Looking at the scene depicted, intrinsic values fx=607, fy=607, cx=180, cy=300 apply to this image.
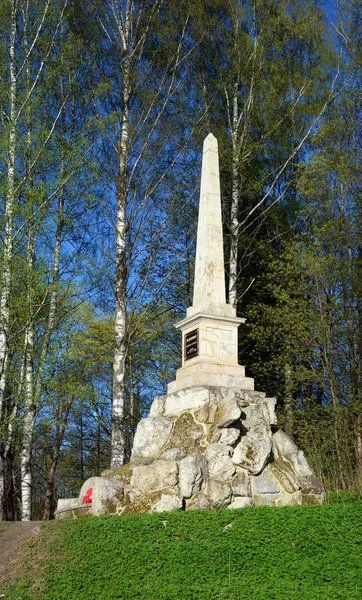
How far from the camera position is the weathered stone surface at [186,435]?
8.33 meters

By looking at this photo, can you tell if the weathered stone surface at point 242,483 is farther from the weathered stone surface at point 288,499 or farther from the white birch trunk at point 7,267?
the white birch trunk at point 7,267

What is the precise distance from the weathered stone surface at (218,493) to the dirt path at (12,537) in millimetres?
2182

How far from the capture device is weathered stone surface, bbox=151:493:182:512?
746 centimetres

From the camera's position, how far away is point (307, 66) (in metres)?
18.9

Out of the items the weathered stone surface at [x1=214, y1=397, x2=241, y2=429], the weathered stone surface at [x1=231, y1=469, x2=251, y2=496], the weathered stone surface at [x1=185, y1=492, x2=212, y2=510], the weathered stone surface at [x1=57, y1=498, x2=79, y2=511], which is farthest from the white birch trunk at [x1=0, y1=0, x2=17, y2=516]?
the weathered stone surface at [x1=231, y1=469, x2=251, y2=496]

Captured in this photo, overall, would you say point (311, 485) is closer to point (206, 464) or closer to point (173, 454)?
point (206, 464)

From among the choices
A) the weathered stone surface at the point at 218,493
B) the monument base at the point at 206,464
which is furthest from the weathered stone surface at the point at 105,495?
the weathered stone surface at the point at 218,493

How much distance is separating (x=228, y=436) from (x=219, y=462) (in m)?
0.39

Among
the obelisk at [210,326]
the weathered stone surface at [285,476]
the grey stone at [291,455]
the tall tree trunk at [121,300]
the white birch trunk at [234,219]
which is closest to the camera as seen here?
the weathered stone surface at [285,476]

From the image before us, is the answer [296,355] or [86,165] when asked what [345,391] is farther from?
[86,165]

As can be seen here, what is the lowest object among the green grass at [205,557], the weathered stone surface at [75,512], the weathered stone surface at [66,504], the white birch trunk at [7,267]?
the green grass at [205,557]

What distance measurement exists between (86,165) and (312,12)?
9.60 meters

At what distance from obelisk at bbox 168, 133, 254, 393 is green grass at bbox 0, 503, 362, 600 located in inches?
106

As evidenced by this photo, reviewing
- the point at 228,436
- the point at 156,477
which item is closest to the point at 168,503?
the point at 156,477
